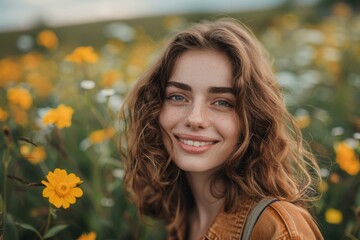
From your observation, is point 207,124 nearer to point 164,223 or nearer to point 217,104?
point 217,104

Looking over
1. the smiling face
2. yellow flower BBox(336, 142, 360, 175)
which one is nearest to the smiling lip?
the smiling face

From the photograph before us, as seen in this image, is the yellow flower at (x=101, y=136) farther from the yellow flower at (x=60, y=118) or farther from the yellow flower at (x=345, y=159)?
the yellow flower at (x=345, y=159)

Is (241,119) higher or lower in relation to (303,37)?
higher

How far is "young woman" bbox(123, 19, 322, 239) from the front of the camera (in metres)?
1.64

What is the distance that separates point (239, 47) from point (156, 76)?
0.37 metres

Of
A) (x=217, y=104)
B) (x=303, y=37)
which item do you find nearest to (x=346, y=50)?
(x=303, y=37)

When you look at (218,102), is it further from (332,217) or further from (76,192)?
(332,217)

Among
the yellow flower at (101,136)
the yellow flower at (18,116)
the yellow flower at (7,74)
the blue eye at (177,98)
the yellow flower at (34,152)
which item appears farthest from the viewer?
the yellow flower at (7,74)

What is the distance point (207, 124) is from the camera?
1.63 metres

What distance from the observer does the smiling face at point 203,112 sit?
1641 millimetres

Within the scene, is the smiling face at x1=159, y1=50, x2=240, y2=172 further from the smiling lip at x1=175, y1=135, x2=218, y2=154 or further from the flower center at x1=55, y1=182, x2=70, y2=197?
the flower center at x1=55, y1=182, x2=70, y2=197

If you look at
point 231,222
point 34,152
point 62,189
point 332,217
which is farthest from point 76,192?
point 332,217

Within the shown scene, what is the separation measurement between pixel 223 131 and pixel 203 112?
0.31 ft

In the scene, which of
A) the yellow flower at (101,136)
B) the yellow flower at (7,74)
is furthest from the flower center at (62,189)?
the yellow flower at (7,74)
